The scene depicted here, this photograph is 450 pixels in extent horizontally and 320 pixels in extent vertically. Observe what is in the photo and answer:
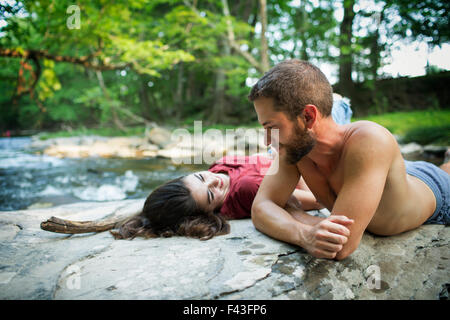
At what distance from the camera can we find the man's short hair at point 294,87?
4.87 ft

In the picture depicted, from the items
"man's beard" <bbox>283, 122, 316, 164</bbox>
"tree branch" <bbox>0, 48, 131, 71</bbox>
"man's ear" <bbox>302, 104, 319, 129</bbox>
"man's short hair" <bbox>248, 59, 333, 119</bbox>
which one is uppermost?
"tree branch" <bbox>0, 48, 131, 71</bbox>

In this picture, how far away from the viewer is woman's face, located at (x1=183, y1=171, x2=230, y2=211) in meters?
2.43

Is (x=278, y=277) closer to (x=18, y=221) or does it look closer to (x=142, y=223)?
(x=142, y=223)

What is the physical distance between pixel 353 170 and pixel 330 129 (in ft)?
1.09

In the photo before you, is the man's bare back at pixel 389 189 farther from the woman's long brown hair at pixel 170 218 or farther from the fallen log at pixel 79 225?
the fallen log at pixel 79 225

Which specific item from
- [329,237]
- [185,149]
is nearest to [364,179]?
[329,237]

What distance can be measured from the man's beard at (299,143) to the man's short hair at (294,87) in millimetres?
108

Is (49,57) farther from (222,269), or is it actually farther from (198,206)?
(222,269)

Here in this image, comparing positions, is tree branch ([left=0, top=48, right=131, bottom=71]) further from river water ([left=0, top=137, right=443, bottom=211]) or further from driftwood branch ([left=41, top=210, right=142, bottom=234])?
driftwood branch ([left=41, top=210, right=142, bottom=234])

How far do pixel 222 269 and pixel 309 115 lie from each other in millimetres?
1003

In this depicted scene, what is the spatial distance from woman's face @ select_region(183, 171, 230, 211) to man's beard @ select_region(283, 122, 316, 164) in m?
1.05

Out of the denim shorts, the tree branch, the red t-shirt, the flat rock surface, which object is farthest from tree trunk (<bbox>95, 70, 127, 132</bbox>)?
the denim shorts

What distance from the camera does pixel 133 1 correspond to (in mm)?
5875

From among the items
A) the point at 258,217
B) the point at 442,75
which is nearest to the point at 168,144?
the point at 258,217
